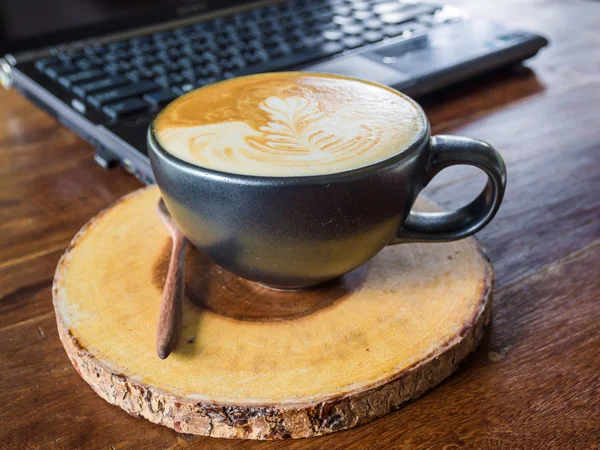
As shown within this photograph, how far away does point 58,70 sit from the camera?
2.68 ft

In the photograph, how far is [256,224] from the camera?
403mm

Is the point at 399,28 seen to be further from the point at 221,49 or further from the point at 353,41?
the point at 221,49

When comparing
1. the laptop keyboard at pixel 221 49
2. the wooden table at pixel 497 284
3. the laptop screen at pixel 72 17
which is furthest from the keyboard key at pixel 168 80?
the laptop screen at pixel 72 17

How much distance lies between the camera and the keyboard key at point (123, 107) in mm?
707

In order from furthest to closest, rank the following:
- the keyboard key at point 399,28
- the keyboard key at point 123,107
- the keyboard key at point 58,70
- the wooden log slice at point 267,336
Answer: the keyboard key at point 399,28
the keyboard key at point 58,70
the keyboard key at point 123,107
the wooden log slice at point 267,336

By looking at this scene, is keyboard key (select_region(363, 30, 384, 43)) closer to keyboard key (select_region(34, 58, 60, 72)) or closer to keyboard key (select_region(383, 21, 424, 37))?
keyboard key (select_region(383, 21, 424, 37))

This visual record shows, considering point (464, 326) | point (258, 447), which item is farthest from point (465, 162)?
point (258, 447)

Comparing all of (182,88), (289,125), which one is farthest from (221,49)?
(289,125)

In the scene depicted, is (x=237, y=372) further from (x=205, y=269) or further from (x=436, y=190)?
(x=436, y=190)

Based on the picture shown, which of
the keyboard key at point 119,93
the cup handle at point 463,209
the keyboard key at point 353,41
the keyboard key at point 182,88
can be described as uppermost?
the cup handle at point 463,209

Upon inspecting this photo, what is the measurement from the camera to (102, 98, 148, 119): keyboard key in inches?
27.8

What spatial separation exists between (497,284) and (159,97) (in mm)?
416

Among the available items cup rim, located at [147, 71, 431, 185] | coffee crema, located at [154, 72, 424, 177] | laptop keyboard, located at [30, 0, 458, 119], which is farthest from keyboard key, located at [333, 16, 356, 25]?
cup rim, located at [147, 71, 431, 185]

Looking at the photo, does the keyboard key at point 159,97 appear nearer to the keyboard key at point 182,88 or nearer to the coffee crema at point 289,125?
the keyboard key at point 182,88
